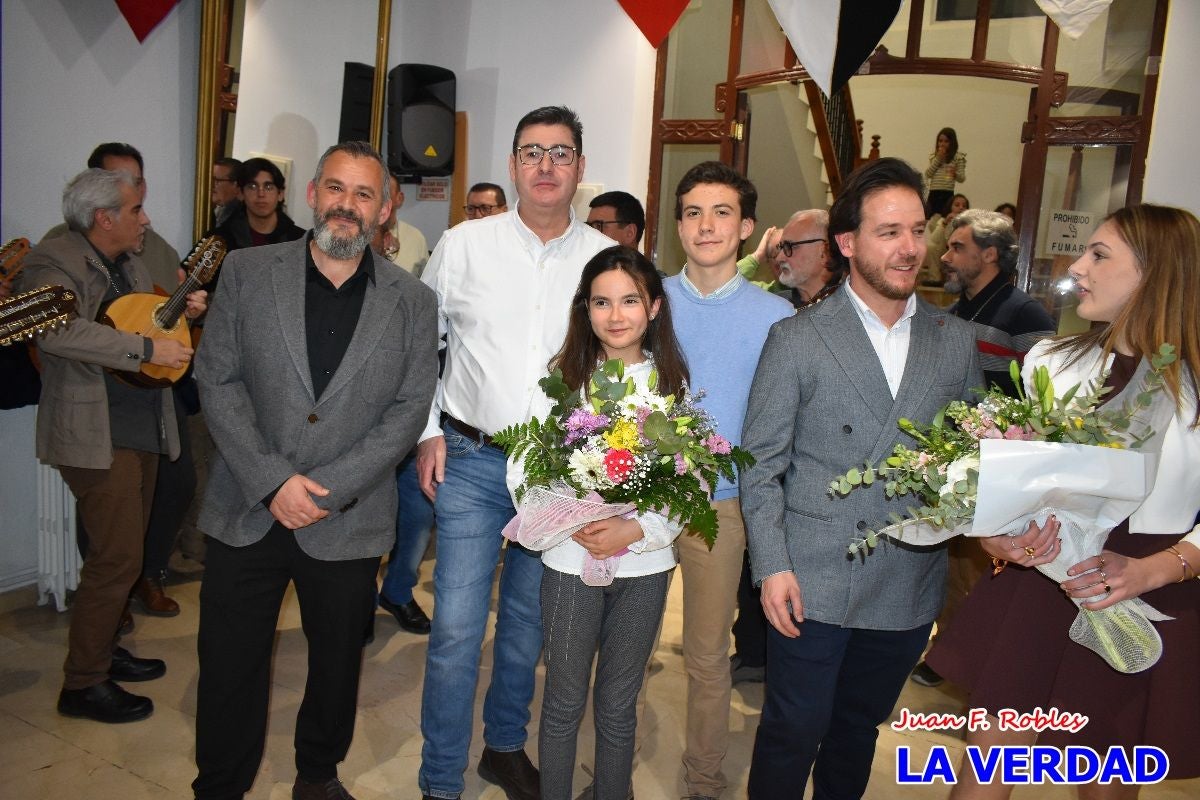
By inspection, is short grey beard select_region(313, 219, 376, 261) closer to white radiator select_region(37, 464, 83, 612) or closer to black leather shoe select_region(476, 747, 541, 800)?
black leather shoe select_region(476, 747, 541, 800)

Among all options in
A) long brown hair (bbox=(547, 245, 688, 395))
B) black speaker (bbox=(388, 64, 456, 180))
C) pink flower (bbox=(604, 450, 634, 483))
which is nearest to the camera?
pink flower (bbox=(604, 450, 634, 483))

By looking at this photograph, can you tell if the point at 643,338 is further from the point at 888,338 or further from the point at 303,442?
the point at 303,442

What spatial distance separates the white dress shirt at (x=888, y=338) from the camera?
230 centimetres

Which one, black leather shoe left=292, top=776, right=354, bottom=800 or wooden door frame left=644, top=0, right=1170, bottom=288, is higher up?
wooden door frame left=644, top=0, right=1170, bottom=288

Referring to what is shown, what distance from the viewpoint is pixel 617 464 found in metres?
2.11

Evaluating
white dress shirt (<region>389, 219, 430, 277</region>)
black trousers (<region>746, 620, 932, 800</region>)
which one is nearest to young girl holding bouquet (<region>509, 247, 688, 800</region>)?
black trousers (<region>746, 620, 932, 800</region>)

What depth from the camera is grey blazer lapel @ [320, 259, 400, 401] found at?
2.39 metres

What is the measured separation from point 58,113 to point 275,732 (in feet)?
9.42

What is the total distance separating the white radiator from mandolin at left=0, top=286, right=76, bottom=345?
4.02ft

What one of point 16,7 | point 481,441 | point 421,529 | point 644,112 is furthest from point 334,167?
point 644,112

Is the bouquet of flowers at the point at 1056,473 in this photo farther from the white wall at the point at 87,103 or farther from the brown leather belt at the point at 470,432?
the white wall at the point at 87,103

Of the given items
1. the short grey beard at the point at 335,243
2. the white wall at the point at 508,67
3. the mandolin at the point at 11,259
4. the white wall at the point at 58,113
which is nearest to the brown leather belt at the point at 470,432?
the short grey beard at the point at 335,243

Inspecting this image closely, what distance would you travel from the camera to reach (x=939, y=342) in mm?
2328

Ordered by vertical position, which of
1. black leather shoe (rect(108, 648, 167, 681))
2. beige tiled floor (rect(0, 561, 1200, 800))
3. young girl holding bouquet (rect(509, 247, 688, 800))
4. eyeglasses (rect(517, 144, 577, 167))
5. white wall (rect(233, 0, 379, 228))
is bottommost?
beige tiled floor (rect(0, 561, 1200, 800))
